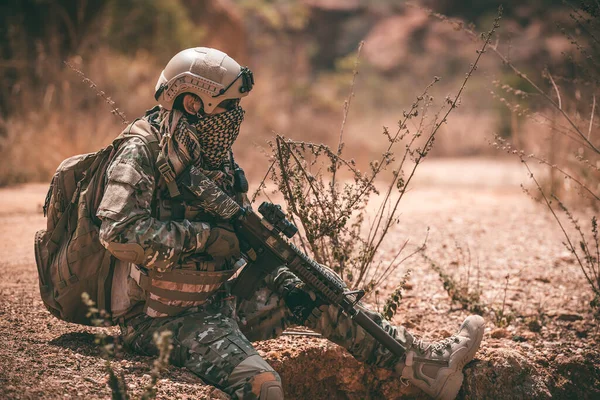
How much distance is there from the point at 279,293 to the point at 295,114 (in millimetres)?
10226

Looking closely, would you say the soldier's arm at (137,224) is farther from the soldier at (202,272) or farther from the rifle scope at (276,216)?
the rifle scope at (276,216)

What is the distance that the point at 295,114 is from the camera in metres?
13.1

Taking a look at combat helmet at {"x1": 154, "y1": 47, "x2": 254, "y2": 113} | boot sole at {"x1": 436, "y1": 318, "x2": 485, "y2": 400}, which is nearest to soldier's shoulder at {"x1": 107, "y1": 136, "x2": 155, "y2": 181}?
combat helmet at {"x1": 154, "y1": 47, "x2": 254, "y2": 113}

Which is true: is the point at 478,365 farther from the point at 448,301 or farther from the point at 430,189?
the point at 430,189

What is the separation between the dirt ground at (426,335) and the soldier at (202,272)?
0.58 feet

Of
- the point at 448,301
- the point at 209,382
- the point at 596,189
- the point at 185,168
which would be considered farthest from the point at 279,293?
the point at 596,189

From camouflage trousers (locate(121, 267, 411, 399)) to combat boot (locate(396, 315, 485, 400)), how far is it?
0.22 feet

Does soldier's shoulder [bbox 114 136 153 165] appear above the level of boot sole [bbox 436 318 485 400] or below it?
above

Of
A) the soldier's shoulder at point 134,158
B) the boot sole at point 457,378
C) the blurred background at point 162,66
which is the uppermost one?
the blurred background at point 162,66

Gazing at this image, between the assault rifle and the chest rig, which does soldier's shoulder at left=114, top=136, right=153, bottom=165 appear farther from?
the assault rifle

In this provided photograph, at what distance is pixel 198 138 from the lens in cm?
280

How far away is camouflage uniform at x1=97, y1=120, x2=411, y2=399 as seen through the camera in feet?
8.23

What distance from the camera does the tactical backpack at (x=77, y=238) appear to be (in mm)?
2705

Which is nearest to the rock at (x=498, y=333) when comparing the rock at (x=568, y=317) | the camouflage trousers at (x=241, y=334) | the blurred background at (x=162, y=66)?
the rock at (x=568, y=317)
